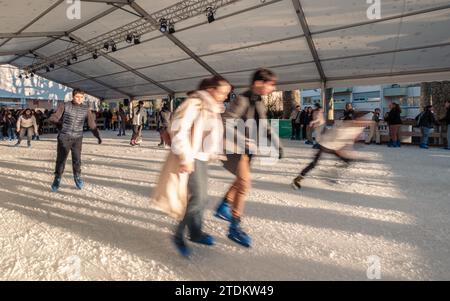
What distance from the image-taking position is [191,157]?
217cm

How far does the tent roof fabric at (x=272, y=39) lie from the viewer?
7762 mm

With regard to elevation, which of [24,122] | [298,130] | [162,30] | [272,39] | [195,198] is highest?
Answer: [162,30]

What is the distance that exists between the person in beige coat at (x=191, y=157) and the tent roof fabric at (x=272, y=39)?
6.45m

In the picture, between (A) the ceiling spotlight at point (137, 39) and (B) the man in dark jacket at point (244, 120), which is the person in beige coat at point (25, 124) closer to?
(A) the ceiling spotlight at point (137, 39)

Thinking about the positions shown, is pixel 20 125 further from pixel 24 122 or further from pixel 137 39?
pixel 137 39

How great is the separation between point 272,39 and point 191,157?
8.45 meters

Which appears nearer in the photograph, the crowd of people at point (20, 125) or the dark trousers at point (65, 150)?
the dark trousers at point (65, 150)

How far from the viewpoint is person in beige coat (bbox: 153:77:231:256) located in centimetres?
216

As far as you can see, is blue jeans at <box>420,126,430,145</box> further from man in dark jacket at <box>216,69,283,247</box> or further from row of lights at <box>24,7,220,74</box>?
man in dark jacket at <box>216,69,283,247</box>

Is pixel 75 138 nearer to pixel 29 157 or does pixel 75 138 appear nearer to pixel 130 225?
pixel 130 225

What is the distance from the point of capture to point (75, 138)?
14.1ft
